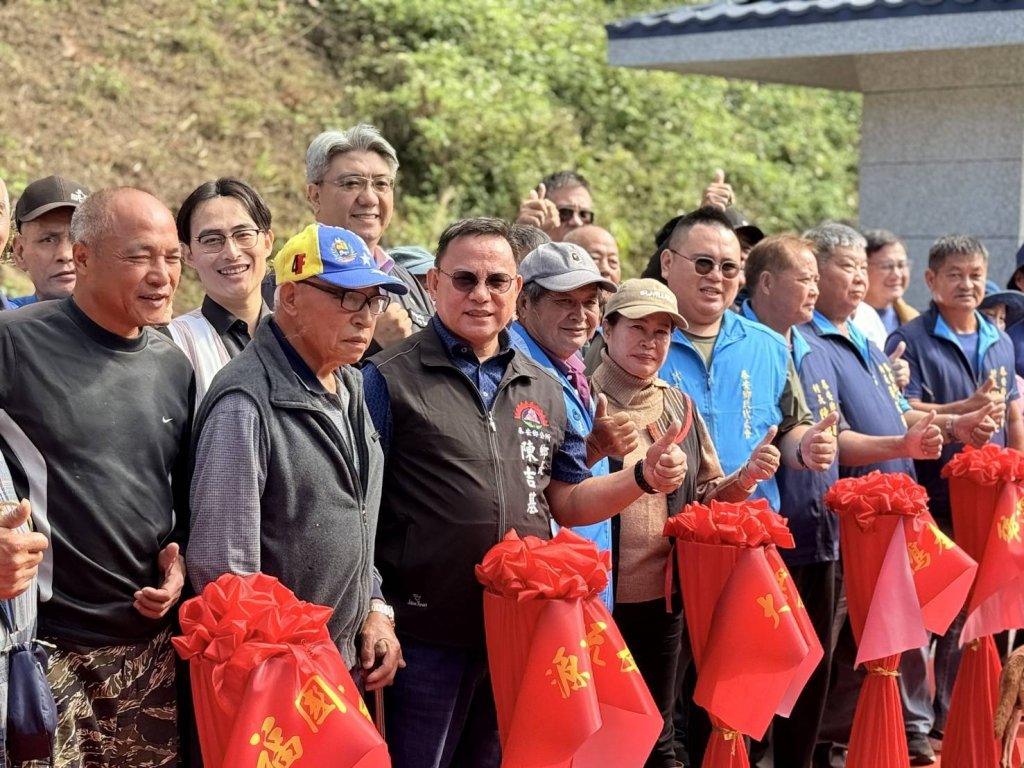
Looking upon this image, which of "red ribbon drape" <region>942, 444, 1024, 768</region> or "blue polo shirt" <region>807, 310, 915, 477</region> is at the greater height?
"blue polo shirt" <region>807, 310, 915, 477</region>

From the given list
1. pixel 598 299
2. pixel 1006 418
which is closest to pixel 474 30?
pixel 1006 418

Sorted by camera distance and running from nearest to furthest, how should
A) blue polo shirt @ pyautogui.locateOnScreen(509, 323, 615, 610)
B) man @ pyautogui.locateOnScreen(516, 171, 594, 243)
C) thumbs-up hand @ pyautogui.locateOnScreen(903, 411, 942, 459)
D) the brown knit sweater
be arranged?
blue polo shirt @ pyautogui.locateOnScreen(509, 323, 615, 610)
the brown knit sweater
thumbs-up hand @ pyautogui.locateOnScreen(903, 411, 942, 459)
man @ pyautogui.locateOnScreen(516, 171, 594, 243)

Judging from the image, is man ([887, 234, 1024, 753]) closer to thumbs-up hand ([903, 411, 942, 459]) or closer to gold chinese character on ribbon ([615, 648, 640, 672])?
thumbs-up hand ([903, 411, 942, 459])

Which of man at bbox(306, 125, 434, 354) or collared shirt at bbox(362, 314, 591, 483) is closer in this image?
collared shirt at bbox(362, 314, 591, 483)

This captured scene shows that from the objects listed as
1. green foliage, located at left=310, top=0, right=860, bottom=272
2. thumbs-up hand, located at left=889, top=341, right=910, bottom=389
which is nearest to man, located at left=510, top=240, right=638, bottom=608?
thumbs-up hand, located at left=889, top=341, right=910, bottom=389

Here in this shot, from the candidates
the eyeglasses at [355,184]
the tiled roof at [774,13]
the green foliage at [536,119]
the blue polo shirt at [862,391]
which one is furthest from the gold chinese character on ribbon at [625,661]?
the green foliage at [536,119]

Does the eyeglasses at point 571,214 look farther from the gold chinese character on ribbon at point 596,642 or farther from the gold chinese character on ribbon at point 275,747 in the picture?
the gold chinese character on ribbon at point 275,747

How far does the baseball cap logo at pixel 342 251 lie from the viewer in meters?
3.34

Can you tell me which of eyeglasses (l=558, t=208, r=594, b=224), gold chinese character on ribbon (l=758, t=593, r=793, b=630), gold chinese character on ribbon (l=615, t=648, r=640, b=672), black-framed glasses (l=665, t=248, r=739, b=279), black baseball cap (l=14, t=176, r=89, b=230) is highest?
eyeglasses (l=558, t=208, r=594, b=224)

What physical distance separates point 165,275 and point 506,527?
45.1 inches

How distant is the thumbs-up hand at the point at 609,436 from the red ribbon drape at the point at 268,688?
1299 millimetres

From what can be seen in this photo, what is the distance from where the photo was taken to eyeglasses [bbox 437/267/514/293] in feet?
12.4

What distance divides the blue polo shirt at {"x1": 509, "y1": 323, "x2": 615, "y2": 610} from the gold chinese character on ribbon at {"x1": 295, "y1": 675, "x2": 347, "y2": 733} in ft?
3.99

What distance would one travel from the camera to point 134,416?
323 centimetres
